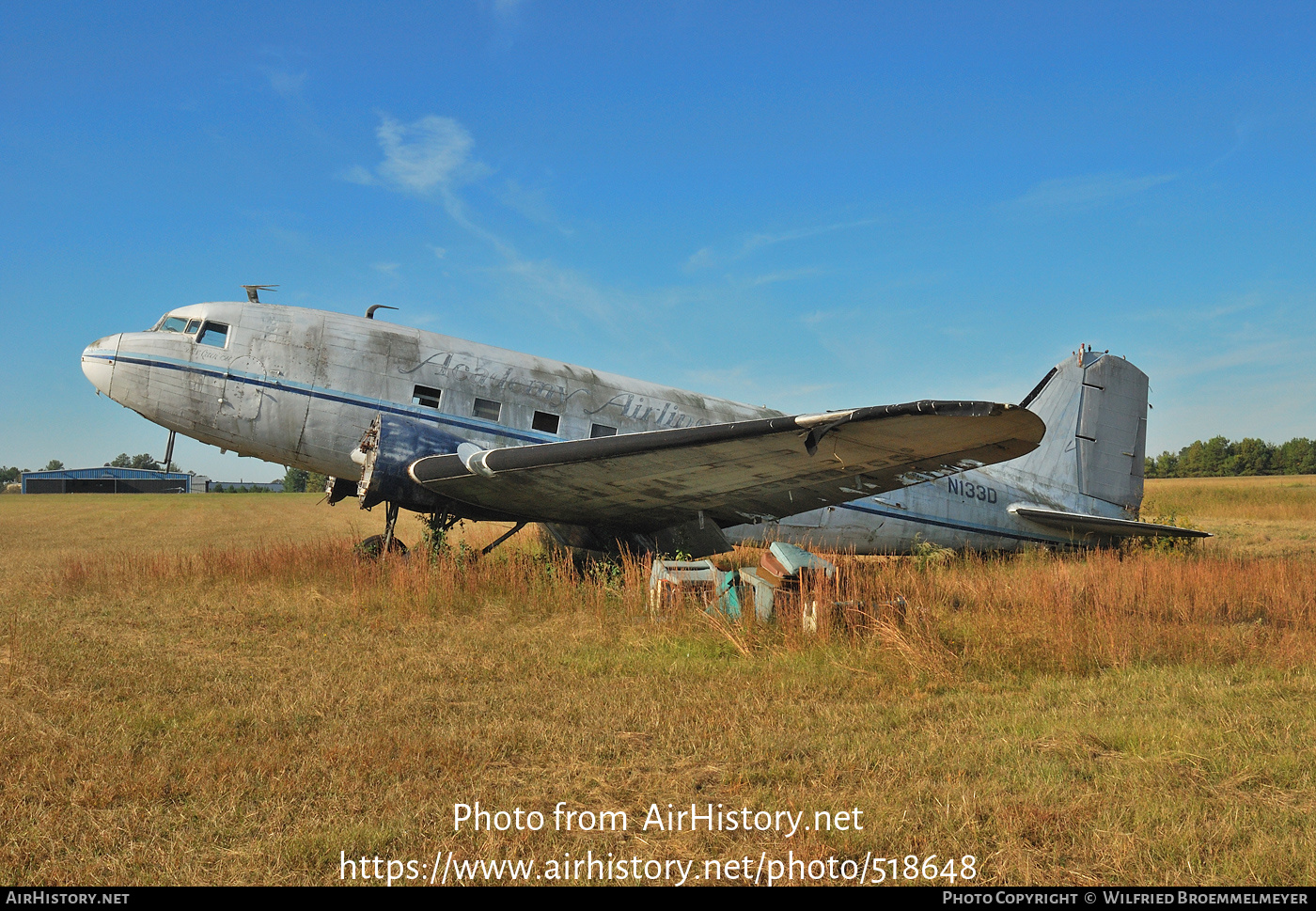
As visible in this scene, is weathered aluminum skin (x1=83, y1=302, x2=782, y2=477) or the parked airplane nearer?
the parked airplane

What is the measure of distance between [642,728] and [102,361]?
378 inches

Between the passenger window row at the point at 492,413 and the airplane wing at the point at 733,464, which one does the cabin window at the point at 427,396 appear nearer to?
the passenger window row at the point at 492,413

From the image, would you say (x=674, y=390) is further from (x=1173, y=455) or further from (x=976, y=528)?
(x=1173, y=455)

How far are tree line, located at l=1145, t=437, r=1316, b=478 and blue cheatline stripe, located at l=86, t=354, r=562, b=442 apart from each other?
109m

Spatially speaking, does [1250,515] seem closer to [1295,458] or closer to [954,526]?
[954,526]

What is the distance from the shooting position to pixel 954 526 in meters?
12.9

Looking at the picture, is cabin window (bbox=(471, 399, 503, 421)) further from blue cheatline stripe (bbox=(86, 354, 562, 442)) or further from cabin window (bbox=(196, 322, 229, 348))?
cabin window (bbox=(196, 322, 229, 348))

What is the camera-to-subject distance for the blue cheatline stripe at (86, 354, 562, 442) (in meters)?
9.59

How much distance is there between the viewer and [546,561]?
10.8 meters

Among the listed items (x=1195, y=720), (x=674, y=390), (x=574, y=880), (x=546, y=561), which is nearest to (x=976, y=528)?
(x=674, y=390)

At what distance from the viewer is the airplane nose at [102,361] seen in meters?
9.66

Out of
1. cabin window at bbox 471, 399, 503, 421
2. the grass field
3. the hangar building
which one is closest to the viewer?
the grass field

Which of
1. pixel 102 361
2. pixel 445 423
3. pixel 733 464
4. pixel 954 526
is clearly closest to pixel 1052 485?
pixel 954 526

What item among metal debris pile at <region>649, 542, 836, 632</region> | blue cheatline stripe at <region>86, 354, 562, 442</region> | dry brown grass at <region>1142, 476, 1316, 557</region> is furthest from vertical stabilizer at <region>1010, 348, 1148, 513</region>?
blue cheatline stripe at <region>86, 354, 562, 442</region>
